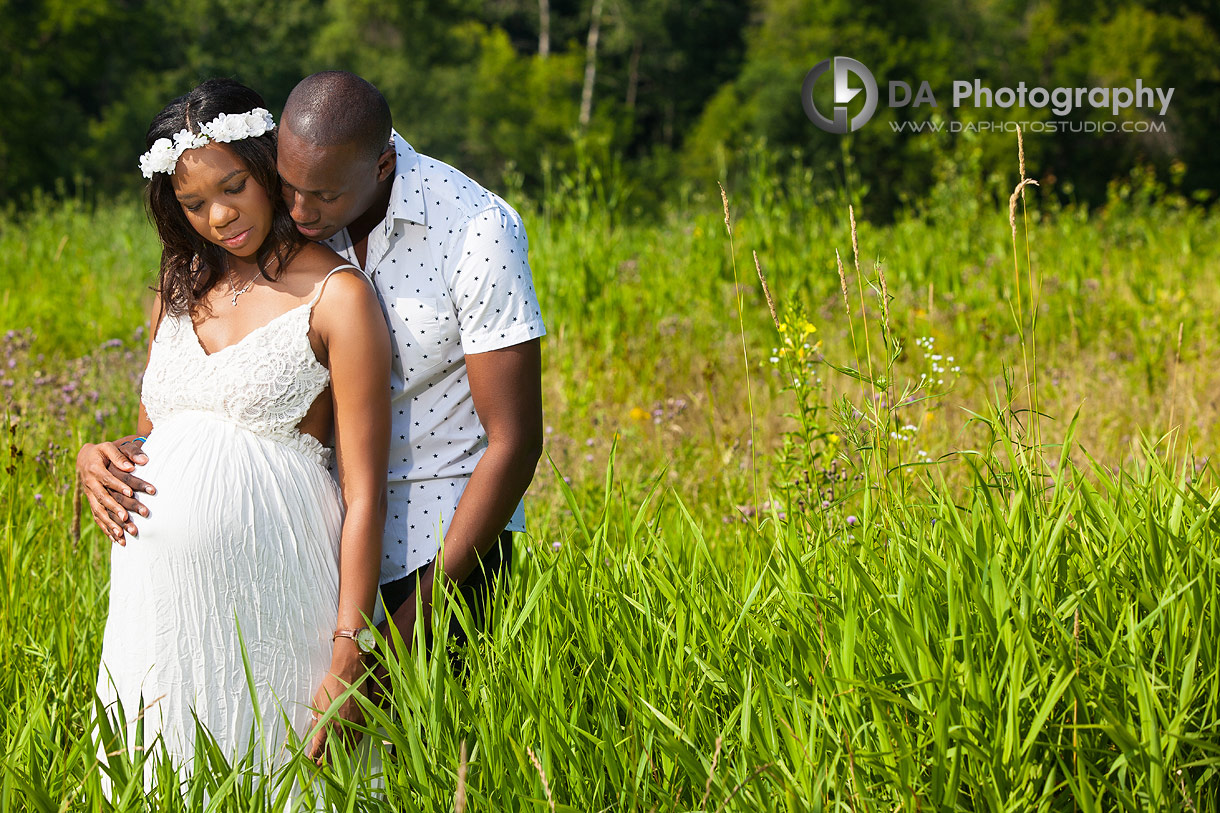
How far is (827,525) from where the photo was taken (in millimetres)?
2301

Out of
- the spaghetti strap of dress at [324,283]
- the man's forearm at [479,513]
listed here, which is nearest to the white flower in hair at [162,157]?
the spaghetti strap of dress at [324,283]

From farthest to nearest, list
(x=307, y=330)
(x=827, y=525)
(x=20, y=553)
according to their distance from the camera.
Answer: (x=20, y=553), (x=827, y=525), (x=307, y=330)

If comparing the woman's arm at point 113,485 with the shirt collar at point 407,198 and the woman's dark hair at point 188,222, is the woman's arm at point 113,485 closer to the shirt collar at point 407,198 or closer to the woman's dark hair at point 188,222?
the woman's dark hair at point 188,222

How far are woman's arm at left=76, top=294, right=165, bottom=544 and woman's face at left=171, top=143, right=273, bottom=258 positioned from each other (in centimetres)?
44

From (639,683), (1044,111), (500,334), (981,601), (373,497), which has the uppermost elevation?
(1044,111)

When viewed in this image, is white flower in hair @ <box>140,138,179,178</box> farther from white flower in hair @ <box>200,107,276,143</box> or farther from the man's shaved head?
the man's shaved head

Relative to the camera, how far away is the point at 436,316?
195 cm

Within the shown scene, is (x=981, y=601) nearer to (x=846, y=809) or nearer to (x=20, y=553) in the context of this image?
(x=846, y=809)

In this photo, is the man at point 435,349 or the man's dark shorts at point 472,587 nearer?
the man at point 435,349

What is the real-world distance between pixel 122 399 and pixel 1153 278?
5.41m

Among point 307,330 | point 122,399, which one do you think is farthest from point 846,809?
point 122,399

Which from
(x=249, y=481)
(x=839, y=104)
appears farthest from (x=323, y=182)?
(x=839, y=104)

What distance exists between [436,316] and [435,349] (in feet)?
0.22

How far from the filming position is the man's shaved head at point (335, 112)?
175 centimetres
